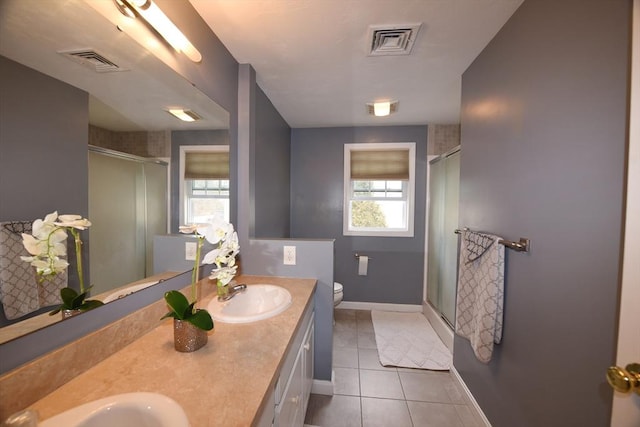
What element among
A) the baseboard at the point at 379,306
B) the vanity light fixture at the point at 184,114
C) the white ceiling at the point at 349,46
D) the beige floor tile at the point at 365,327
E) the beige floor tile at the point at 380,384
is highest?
the white ceiling at the point at 349,46

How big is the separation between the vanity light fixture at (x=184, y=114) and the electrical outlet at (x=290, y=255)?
0.98 m

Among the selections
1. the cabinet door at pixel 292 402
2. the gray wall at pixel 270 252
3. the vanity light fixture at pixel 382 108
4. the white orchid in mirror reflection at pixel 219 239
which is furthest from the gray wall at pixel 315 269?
the vanity light fixture at pixel 382 108

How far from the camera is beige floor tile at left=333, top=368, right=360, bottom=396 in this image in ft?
5.86

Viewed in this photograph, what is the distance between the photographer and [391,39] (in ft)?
4.78

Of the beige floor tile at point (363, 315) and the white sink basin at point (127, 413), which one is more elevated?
the white sink basin at point (127, 413)

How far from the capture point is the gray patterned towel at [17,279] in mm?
605

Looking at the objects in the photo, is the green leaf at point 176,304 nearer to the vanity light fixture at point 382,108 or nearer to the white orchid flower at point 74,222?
the white orchid flower at point 74,222

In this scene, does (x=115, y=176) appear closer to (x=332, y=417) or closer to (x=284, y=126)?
(x=332, y=417)

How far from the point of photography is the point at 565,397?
941 mm

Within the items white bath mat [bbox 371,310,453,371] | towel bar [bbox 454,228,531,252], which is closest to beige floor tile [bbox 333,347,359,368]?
white bath mat [bbox 371,310,453,371]

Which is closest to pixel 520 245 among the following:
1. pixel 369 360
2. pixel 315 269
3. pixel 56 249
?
pixel 315 269

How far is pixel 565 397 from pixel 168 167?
198 centimetres

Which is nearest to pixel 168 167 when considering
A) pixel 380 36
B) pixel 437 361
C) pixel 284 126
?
pixel 380 36

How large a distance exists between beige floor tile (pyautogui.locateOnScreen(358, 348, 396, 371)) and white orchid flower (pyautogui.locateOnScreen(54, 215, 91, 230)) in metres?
2.13
